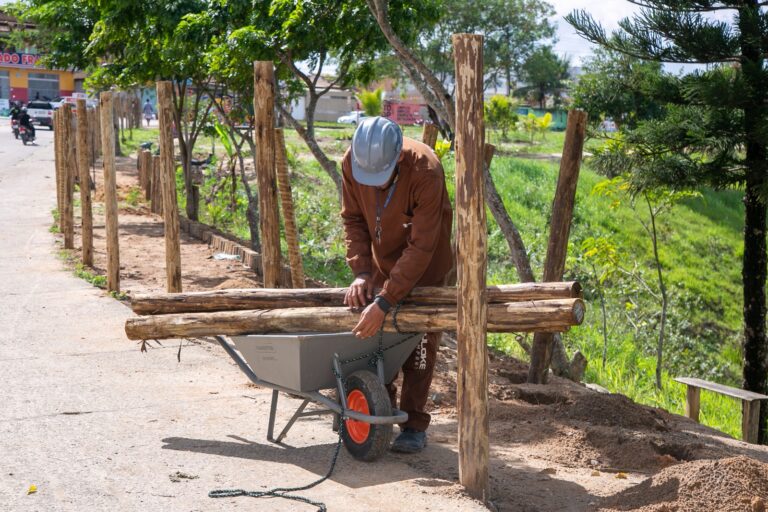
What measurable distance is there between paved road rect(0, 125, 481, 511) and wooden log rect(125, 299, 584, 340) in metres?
0.57

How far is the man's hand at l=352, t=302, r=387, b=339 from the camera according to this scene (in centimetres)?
461

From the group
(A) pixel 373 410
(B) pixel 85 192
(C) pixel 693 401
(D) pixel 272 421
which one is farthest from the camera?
(B) pixel 85 192

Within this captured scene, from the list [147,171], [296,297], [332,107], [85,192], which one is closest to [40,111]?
[332,107]

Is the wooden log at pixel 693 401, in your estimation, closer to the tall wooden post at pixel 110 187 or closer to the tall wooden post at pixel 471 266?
the tall wooden post at pixel 471 266

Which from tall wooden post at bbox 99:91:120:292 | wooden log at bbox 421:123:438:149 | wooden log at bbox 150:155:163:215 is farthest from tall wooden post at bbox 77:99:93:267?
wooden log at bbox 150:155:163:215

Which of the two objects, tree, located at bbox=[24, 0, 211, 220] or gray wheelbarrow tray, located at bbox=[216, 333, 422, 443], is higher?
tree, located at bbox=[24, 0, 211, 220]

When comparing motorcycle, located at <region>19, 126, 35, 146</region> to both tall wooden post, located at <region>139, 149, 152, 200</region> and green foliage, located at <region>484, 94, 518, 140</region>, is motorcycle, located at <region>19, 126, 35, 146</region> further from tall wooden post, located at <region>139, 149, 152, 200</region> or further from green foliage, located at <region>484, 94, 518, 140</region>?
green foliage, located at <region>484, 94, 518, 140</region>

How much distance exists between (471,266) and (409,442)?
4.13 feet

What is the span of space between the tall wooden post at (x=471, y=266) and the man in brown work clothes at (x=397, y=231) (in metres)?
0.43

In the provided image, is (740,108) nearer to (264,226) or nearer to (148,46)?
(264,226)

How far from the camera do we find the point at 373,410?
4.65m

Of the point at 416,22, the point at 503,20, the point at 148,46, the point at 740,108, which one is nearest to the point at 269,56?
the point at 416,22

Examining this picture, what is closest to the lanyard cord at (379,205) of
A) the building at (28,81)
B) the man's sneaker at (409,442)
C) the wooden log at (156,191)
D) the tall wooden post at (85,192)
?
the man's sneaker at (409,442)

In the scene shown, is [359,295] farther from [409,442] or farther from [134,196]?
[134,196]
